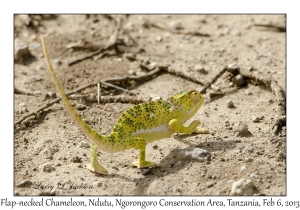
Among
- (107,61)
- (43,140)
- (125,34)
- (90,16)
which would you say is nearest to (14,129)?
(43,140)

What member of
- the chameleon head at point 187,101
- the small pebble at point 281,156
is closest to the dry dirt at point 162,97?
the small pebble at point 281,156

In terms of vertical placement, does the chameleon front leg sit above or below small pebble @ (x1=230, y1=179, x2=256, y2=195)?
above

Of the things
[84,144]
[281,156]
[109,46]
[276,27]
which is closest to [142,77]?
[109,46]

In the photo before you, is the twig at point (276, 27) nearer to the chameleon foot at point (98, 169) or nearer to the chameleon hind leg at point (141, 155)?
the chameleon hind leg at point (141, 155)

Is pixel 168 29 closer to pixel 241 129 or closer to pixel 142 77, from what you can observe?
pixel 142 77

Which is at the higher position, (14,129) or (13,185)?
(14,129)

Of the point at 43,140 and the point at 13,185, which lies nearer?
the point at 13,185

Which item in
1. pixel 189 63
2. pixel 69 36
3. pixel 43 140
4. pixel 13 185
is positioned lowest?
pixel 13 185

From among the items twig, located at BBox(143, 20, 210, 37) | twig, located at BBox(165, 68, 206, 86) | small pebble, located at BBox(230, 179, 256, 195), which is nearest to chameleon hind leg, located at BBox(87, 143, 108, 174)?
small pebble, located at BBox(230, 179, 256, 195)

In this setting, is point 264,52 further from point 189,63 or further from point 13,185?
point 13,185

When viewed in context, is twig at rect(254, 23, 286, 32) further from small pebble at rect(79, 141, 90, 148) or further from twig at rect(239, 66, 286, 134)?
small pebble at rect(79, 141, 90, 148)
